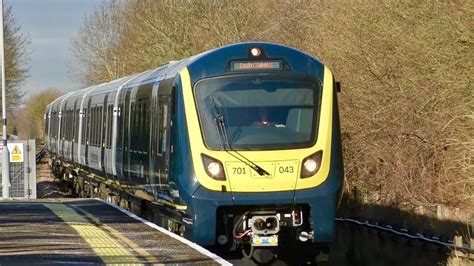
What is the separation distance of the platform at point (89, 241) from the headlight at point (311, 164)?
6.01ft

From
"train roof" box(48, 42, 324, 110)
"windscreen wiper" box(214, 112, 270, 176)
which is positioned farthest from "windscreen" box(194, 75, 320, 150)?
"train roof" box(48, 42, 324, 110)

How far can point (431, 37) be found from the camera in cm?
1739

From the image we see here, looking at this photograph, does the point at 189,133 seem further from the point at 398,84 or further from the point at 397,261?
the point at 398,84

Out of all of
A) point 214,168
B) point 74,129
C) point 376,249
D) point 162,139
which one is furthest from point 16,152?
point 214,168

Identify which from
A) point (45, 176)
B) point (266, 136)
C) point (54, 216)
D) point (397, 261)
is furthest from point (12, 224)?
point (45, 176)

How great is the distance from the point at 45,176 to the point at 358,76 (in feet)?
105

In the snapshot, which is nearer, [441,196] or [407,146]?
[441,196]

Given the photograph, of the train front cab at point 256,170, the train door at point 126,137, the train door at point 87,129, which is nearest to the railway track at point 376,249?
the train front cab at point 256,170

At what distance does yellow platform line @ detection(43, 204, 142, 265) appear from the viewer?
9.19 metres

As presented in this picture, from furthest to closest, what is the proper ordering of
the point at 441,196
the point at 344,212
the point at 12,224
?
1. the point at 344,212
2. the point at 441,196
3. the point at 12,224

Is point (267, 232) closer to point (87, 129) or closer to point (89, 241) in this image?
point (89, 241)

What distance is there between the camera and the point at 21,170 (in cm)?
2842

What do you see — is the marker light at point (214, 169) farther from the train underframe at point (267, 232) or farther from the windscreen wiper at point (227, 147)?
the train underframe at point (267, 232)

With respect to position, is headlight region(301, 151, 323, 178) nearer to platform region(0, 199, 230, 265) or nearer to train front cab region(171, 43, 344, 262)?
train front cab region(171, 43, 344, 262)
